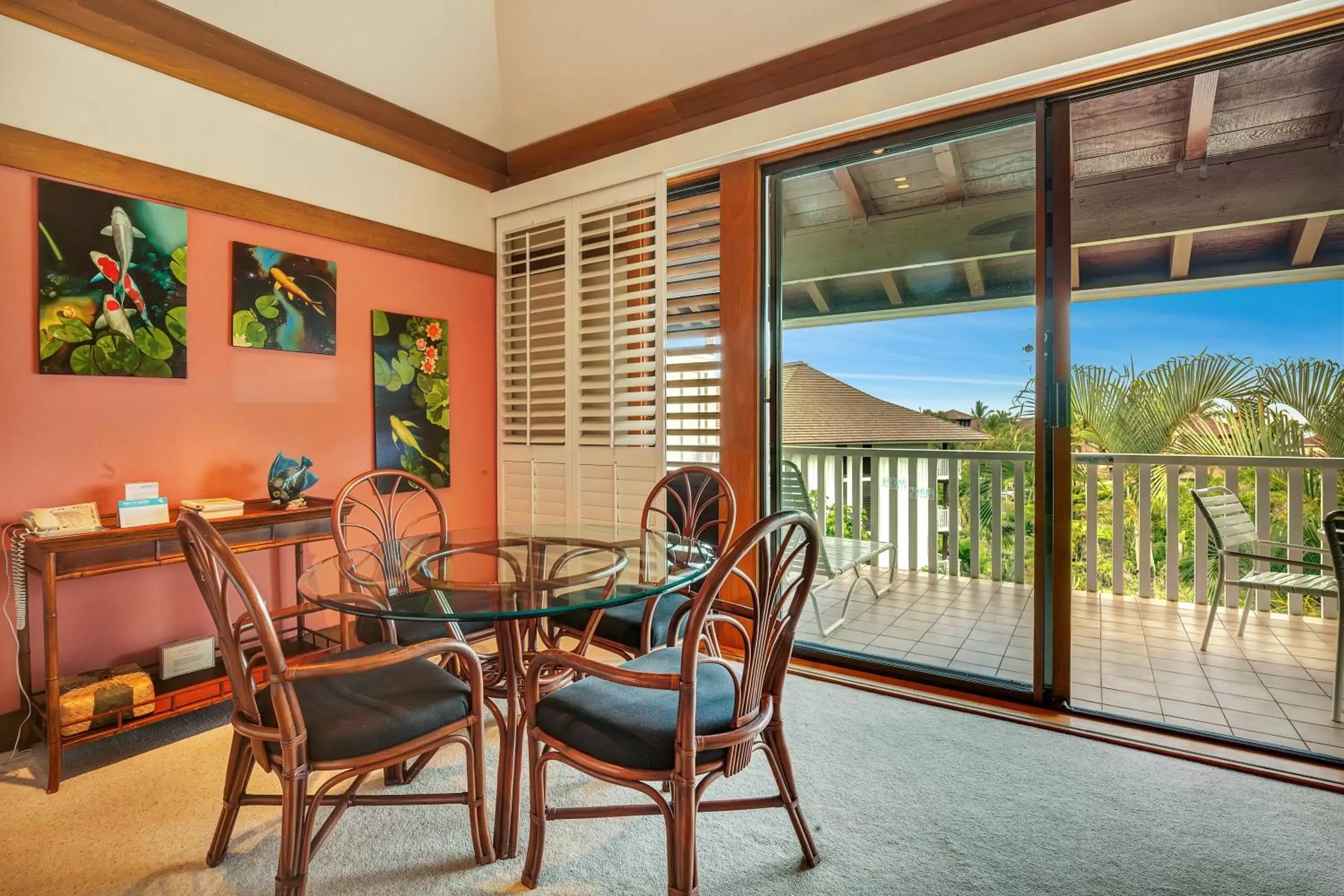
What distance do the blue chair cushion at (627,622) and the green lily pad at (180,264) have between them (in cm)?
204

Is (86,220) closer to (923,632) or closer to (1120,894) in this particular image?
(1120,894)

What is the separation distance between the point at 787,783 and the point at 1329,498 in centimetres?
368

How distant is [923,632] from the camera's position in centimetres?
325

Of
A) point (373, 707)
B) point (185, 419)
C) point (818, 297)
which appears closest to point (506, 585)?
point (373, 707)

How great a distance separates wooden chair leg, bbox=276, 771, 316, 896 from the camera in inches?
50.8

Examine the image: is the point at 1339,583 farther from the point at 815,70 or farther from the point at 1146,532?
the point at 815,70

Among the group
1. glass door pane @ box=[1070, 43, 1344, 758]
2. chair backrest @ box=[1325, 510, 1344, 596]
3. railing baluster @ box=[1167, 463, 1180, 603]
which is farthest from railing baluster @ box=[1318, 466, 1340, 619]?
chair backrest @ box=[1325, 510, 1344, 596]

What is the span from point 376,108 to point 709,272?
6.24ft

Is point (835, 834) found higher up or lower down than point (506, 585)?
lower down

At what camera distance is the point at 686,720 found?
4.14ft

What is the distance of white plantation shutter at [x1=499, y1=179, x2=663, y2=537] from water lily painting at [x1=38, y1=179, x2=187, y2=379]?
1.66m

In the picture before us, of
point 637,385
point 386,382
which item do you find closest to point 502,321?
point 386,382

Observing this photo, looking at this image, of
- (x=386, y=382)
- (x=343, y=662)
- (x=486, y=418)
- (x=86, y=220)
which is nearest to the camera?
(x=343, y=662)

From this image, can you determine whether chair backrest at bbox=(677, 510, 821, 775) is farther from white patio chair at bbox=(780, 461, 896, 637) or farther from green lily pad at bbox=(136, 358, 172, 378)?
green lily pad at bbox=(136, 358, 172, 378)
